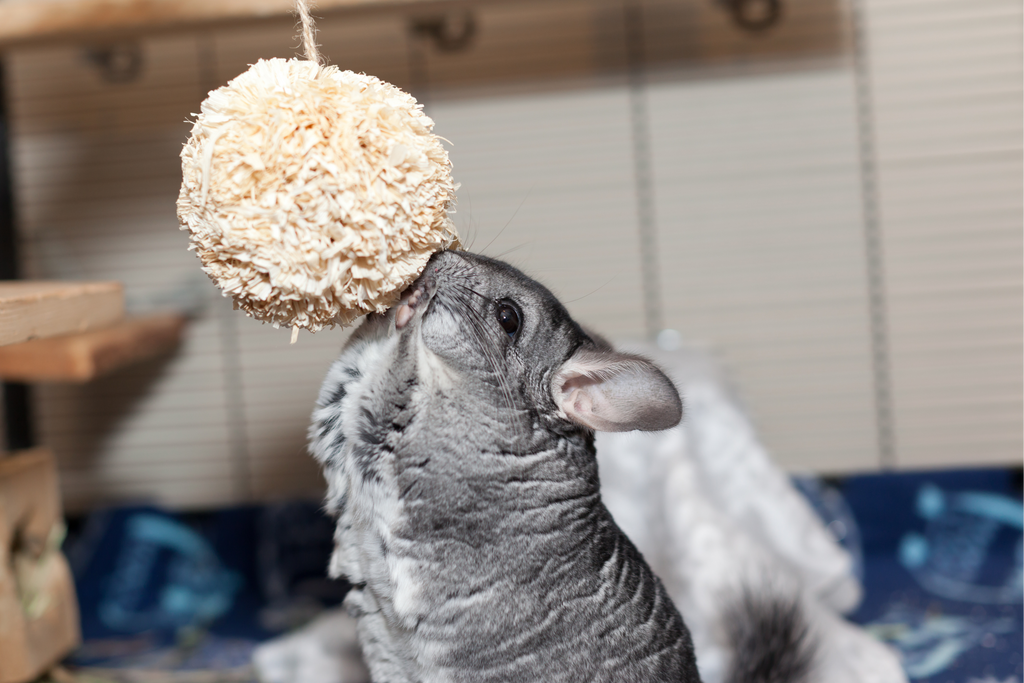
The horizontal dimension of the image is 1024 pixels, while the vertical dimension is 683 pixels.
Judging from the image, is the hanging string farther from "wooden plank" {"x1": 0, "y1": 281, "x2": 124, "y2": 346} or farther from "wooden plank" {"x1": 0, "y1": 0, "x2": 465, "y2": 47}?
"wooden plank" {"x1": 0, "y1": 0, "x2": 465, "y2": 47}

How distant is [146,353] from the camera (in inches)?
88.1

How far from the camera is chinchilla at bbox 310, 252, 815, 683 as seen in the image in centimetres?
107

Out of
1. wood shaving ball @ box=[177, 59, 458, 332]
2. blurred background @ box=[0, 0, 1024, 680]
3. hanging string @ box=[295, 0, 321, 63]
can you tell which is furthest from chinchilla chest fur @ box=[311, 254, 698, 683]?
blurred background @ box=[0, 0, 1024, 680]

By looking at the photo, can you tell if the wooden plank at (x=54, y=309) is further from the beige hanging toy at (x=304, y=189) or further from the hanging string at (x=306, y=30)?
the hanging string at (x=306, y=30)

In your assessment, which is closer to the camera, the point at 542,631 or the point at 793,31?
the point at 542,631

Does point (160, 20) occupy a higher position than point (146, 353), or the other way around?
point (160, 20)

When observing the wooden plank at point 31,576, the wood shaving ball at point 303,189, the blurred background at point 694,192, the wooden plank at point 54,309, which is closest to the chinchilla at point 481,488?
the wood shaving ball at point 303,189

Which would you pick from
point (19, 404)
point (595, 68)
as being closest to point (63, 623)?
point (19, 404)

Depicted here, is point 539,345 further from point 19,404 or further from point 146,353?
point 19,404

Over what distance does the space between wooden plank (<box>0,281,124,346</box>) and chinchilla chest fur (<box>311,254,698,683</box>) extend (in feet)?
1.39

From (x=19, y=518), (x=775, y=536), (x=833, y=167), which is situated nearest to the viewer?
(x=19, y=518)

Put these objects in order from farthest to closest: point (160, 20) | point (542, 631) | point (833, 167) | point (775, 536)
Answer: point (833, 167), point (775, 536), point (160, 20), point (542, 631)

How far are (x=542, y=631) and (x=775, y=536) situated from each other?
1106mm

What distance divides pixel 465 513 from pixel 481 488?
37 mm
